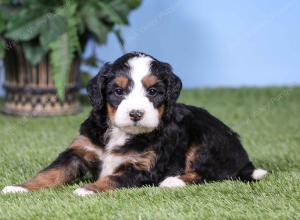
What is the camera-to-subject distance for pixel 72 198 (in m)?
2.79

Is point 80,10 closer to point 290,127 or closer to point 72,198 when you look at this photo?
point 290,127

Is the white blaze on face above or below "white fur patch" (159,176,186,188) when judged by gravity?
above

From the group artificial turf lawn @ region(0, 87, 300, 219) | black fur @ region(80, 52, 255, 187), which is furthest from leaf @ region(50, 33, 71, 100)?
black fur @ region(80, 52, 255, 187)

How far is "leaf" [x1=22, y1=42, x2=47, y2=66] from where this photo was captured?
5363mm

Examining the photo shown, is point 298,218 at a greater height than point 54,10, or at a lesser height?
lesser

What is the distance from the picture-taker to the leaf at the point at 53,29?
5191 mm

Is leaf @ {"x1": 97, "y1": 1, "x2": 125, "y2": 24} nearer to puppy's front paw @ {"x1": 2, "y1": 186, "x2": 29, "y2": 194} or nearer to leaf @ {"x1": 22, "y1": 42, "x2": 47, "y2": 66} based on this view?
leaf @ {"x1": 22, "y1": 42, "x2": 47, "y2": 66}

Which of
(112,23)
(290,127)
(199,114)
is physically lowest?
(290,127)

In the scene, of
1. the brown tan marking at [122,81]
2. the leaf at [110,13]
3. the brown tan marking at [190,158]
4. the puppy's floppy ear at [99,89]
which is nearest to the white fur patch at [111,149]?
the puppy's floppy ear at [99,89]

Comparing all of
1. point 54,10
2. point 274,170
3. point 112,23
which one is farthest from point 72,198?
point 112,23

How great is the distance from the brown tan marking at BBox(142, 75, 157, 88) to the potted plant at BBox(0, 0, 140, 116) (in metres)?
2.15

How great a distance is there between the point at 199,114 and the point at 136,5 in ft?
9.01

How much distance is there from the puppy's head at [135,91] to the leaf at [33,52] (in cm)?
239

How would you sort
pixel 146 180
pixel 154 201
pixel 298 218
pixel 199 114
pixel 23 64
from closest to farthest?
pixel 298 218, pixel 154 201, pixel 146 180, pixel 199 114, pixel 23 64
